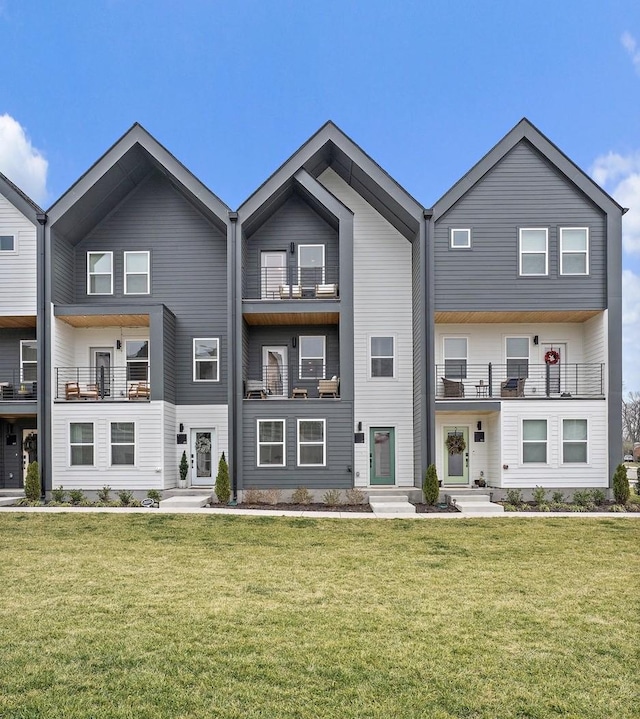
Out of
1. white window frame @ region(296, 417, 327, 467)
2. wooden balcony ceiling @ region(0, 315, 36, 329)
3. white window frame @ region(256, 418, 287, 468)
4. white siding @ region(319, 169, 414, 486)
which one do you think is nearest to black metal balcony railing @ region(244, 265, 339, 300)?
white siding @ region(319, 169, 414, 486)

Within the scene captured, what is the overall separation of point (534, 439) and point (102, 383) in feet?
44.1

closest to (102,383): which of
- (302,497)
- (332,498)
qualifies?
(302,497)

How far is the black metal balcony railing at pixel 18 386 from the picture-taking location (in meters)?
18.6

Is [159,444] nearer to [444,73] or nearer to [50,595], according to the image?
[50,595]

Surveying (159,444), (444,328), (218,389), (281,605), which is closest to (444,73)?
(444,328)

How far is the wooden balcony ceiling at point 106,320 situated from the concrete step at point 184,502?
564 cm

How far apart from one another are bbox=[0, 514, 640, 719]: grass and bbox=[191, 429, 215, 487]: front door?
7.57m

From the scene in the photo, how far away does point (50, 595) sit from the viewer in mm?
7270

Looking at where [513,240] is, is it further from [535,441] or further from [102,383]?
[102,383]

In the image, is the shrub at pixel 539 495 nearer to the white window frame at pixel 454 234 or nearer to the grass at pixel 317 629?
the grass at pixel 317 629

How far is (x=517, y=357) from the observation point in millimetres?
18812

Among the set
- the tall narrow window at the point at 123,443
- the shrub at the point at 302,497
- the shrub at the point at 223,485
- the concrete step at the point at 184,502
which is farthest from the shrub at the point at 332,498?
the tall narrow window at the point at 123,443

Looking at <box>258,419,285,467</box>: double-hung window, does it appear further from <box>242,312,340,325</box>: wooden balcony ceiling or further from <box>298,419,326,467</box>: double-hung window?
<box>242,312,340,325</box>: wooden balcony ceiling

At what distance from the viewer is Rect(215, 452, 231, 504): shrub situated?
54.2 feet
